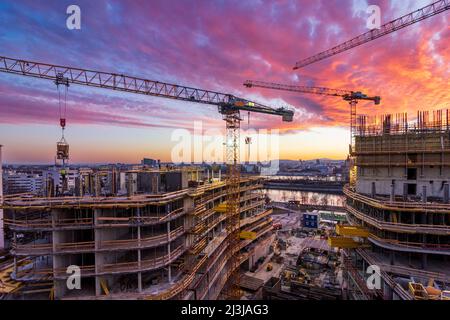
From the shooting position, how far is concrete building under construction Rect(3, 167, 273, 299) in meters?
17.9

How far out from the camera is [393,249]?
67.9 ft

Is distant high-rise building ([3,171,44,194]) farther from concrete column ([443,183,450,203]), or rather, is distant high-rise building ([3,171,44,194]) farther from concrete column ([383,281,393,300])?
concrete column ([443,183,450,203])

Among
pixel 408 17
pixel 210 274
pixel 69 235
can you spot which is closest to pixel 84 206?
pixel 69 235

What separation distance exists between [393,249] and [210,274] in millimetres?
17414

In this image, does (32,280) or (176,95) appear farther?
(176,95)

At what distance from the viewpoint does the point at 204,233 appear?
2734 cm

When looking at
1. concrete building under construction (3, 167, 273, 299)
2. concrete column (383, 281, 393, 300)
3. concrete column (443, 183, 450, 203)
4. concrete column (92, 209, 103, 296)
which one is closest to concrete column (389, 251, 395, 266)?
concrete column (383, 281, 393, 300)

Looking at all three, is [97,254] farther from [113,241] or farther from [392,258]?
[392,258]

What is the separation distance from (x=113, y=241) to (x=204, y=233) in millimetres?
10778

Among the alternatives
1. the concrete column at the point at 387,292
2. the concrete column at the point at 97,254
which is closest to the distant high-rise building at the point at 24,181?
the concrete column at the point at 97,254

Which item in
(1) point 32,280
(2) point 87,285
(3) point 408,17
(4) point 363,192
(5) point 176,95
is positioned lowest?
(2) point 87,285

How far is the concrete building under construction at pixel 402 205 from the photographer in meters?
19.9

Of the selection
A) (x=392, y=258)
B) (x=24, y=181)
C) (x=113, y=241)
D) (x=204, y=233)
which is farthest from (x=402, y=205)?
(x=24, y=181)
